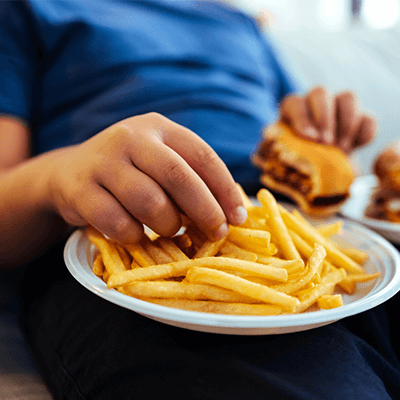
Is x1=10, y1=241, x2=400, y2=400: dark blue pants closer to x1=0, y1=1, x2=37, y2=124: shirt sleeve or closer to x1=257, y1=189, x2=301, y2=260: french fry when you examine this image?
x1=257, y1=189, x2=301, y2=260: french fry

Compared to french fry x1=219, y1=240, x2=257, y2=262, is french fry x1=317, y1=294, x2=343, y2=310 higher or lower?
higher

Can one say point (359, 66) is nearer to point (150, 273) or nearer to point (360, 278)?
point (360, 278)

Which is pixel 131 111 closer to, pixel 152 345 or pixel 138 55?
pixel 138 55

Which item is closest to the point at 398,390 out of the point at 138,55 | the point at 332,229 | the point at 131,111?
the point at 332,229

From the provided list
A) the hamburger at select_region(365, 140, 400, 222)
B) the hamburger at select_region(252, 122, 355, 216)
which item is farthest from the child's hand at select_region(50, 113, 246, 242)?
the hamburger at select_region(365, 140, 400, 222)

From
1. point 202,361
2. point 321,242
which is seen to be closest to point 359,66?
point 321,242

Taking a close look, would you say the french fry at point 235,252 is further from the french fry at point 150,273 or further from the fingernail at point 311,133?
the fingernail at point 311,133

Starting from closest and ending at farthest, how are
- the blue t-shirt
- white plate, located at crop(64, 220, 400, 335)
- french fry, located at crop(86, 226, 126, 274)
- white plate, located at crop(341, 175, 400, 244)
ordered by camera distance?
Result: white plate, located at crop(64, 220, 400, 335) → french fry, located at crop(86, 226, 126, 274) → white plate, located at crop(341, 175, 400, 244) → the blue t-shirt

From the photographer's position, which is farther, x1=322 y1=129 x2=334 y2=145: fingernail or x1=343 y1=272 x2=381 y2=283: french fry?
x1=322 y1=129 x2=334 y2=145: fingernail

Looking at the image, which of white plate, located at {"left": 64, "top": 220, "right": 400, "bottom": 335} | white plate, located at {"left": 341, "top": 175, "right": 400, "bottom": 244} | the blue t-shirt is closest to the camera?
white plate, located at {"left": 64, "top": 220, "right": 400, "bottom": 335}
